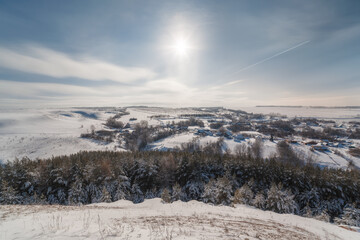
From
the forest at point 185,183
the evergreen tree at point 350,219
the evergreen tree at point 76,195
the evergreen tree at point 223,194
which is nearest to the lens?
the evergreen tree at point 350,219

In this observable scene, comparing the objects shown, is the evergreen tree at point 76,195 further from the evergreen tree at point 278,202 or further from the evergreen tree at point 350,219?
the evergreen tree at point 350,219

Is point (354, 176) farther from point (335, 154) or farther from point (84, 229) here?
point (335, 154)

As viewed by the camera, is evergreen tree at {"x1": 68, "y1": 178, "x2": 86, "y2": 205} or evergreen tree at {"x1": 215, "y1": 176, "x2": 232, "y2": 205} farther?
evergreen tree at {"x1": 68, "y1": 178, "x2": 86, "y2": 205}

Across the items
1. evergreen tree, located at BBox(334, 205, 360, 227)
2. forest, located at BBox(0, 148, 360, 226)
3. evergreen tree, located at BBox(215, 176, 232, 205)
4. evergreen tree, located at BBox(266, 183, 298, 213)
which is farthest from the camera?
forest, located at BBox(0, 148, 360, 226)

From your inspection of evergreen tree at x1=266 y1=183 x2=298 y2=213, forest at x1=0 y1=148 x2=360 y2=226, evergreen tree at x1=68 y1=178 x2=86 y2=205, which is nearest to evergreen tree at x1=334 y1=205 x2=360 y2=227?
forest at x1=0 y1=148 x2=360 y2=226

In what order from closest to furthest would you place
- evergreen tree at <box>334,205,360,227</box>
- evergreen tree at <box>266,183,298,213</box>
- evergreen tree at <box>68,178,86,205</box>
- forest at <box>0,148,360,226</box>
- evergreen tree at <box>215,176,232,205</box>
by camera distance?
evergreen tree at <box>334,205,360,227</box>
evergreen tree at <box>266,183,298,213</box>
evergreen tree at <box>215,176,232,205</box>
forest at <box>0,148,360,226</box>
evergreen tree at <box>68,178,86,205</box>

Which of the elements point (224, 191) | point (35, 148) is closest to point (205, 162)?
point (224, 191)

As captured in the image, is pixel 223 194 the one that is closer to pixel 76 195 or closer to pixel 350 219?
pixel 350 219

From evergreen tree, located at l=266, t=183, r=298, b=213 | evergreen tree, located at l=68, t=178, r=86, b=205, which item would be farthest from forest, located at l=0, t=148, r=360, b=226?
evergreen tree, located at l=68, t=178, r=86, b=205

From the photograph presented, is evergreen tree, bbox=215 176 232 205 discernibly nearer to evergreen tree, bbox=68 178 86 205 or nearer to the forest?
the forest

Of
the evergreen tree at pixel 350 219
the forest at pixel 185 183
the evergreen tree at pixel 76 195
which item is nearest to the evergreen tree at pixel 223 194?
the forest at pixel 185 183

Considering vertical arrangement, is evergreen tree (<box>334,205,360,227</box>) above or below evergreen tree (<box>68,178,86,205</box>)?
above
